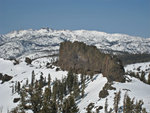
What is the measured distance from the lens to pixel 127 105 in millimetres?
88000

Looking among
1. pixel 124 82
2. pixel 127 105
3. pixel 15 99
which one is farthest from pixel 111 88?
pixel 15 99

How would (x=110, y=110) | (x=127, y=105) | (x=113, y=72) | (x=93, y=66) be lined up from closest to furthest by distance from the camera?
(x=127, y=105), (x=110, y=110), (x=113, y=72), (x=93, y=66)

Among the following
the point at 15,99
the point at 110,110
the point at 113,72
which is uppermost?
the point at 113,72

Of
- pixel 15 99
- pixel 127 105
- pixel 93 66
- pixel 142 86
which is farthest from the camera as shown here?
pixel 93 66

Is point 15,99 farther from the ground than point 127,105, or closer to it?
closer to it

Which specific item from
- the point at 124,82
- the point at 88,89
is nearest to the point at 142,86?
the point at 124,82

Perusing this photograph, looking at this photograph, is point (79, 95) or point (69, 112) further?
point (79, 95)

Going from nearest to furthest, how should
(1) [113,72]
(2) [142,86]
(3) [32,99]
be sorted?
(3) [32,99] → (2) [142,86] → (1) [113,72]

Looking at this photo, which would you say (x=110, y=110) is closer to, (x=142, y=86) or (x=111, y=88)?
(x=111, y=88)

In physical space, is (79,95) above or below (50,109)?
below

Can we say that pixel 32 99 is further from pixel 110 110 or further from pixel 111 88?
pixel 111 88

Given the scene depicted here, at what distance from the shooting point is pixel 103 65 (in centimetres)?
17888

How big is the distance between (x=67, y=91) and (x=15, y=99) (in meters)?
44.7

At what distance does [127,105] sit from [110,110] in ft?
47.3
